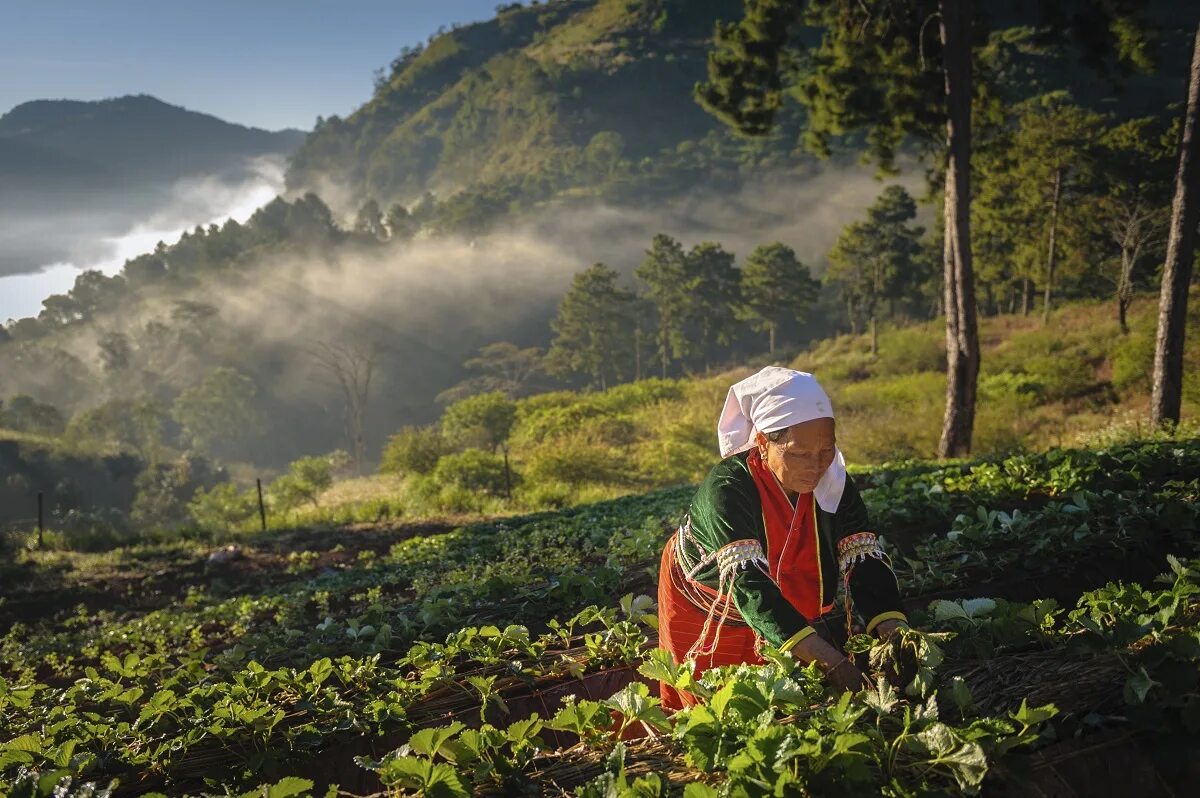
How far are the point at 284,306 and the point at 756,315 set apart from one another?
56708 millimetres

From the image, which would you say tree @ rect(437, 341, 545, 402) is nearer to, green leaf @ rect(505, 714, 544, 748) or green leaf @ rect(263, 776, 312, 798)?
green leaf @ rect(505, 714, 544, 748)

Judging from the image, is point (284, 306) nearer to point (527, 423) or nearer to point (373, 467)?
point (373, 467)

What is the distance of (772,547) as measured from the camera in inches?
104

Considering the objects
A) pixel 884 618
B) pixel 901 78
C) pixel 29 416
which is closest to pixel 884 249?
pixel 901 78

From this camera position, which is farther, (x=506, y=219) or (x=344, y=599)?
(x=506, y=219)

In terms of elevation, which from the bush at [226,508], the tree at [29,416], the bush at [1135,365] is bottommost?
the tree at [29,416]

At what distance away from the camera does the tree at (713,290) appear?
62.1m

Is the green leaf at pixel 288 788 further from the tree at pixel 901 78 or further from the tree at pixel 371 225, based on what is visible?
the tree at pixel 371 225

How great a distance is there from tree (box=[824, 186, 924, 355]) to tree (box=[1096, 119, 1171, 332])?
43.9 feet

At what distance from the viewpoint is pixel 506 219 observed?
109812mm

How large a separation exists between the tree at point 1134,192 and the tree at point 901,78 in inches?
817

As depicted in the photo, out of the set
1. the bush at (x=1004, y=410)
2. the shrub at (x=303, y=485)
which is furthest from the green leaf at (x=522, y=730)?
the shrub at (x=303, y=485)

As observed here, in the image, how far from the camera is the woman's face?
7.90 feet

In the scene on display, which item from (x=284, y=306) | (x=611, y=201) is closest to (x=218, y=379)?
(x=284, y=306)
